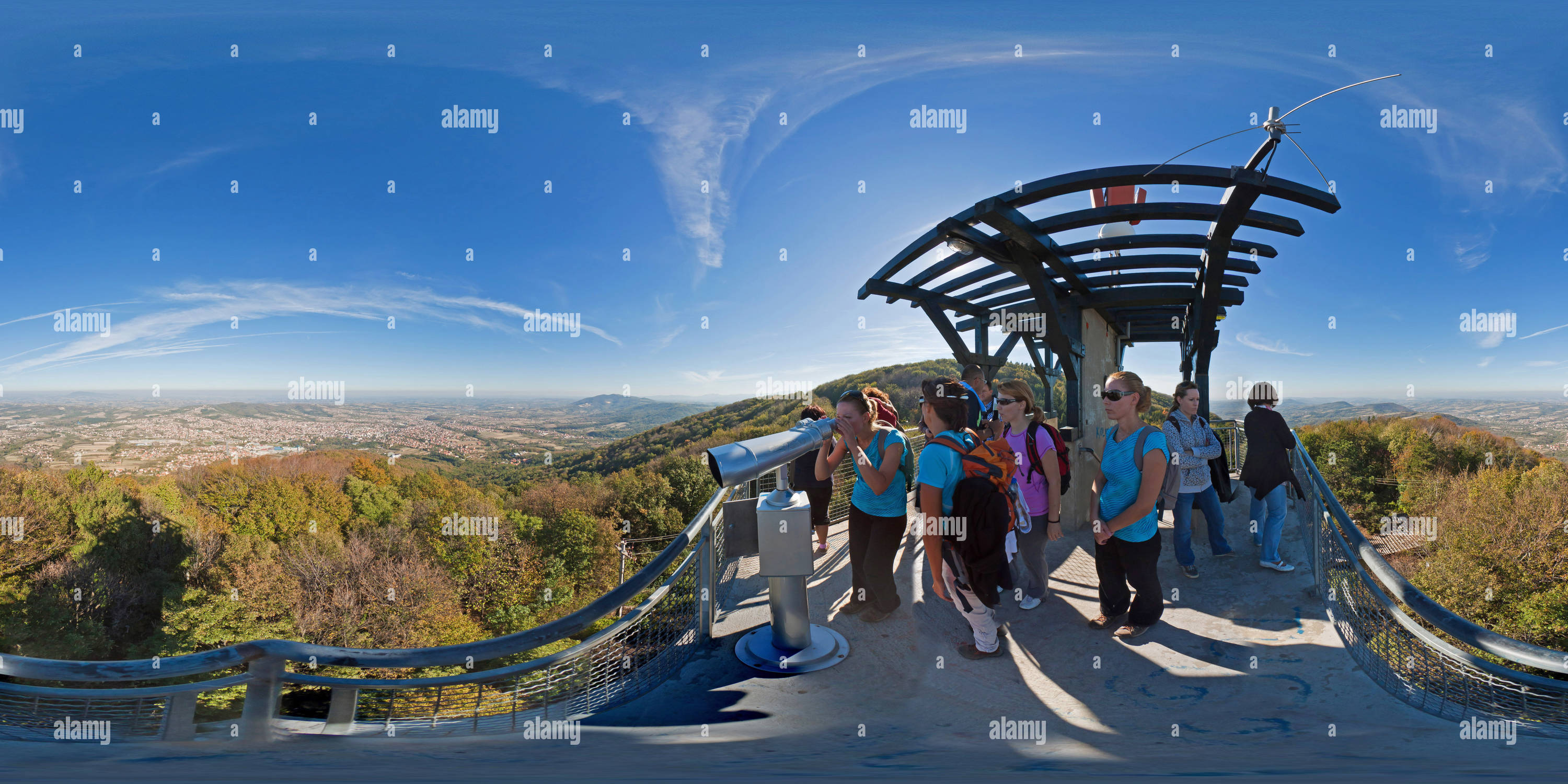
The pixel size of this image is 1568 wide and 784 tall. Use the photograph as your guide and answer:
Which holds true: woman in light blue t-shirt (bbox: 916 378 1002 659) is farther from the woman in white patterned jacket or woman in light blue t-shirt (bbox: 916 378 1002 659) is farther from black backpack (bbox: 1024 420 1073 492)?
the woman in white patterned jacket

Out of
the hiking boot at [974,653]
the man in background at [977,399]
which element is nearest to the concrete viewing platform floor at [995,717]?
the hiking boot at [974,653]

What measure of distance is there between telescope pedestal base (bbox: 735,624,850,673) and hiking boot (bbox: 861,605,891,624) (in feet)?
0.94

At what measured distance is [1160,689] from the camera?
327cm

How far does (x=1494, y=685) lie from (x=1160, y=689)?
1.29 meters

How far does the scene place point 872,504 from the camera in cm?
386

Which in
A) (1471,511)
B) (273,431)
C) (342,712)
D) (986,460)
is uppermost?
(986,460)

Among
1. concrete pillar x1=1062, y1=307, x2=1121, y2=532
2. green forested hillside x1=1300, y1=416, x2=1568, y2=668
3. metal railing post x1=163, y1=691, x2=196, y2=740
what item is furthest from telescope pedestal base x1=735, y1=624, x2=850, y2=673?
green forested hillside x1=1300, y1=416, x2=1568, y2=668

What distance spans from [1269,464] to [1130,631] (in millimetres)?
2430

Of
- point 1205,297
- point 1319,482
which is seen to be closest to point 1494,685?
point 1319,482

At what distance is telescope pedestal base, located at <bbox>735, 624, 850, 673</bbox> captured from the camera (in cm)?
327

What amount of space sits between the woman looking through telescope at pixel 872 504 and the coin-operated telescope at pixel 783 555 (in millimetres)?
374

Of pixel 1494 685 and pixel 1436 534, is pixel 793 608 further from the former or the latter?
pixel 1436 534

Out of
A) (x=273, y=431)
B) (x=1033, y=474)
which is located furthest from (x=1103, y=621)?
(x=273, y=431)

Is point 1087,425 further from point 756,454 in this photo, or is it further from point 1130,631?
point 756,454
